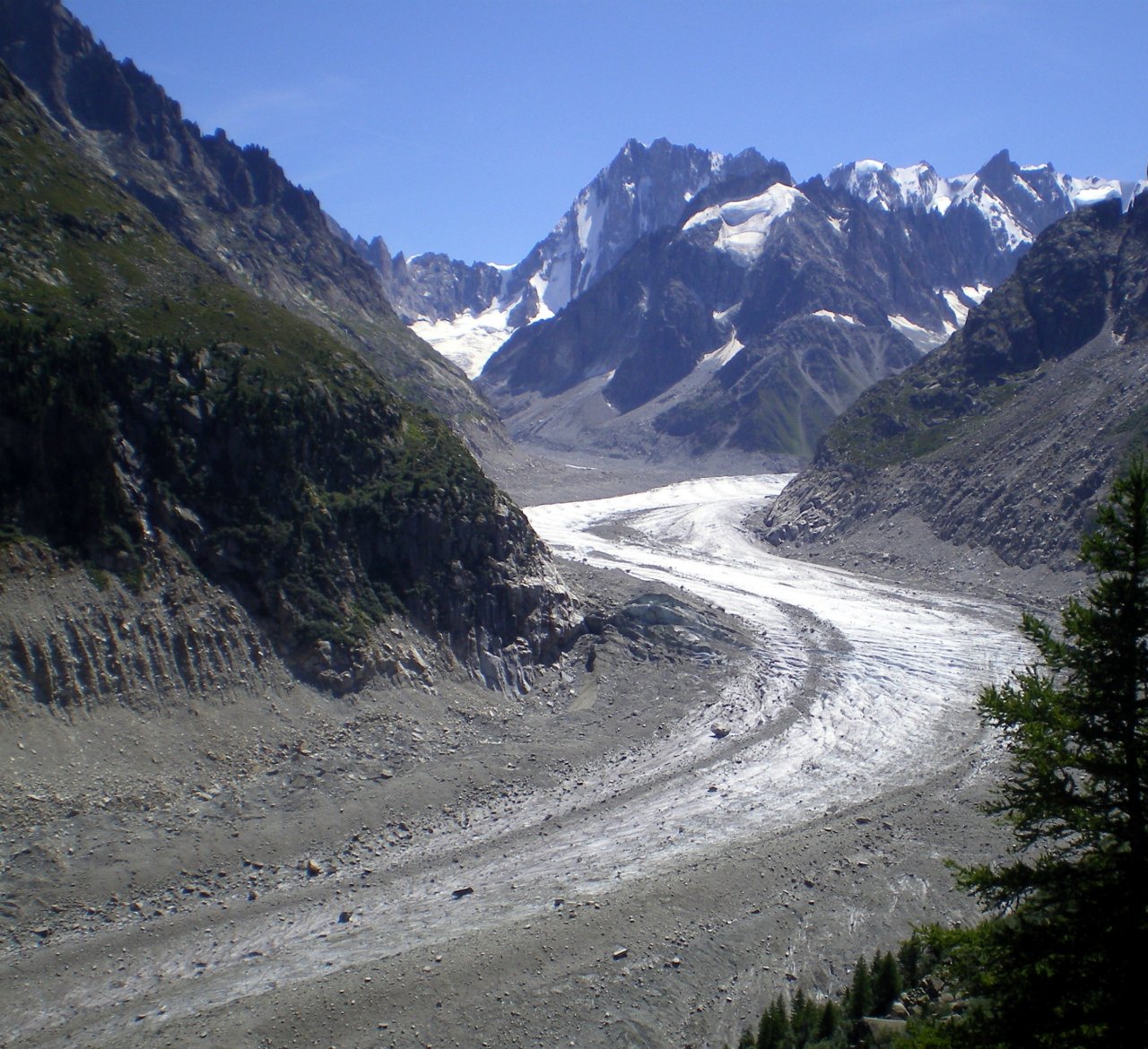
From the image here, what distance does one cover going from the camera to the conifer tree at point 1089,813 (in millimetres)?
9078

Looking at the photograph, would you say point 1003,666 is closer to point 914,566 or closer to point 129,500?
point 914,566

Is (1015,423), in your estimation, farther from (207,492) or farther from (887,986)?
(887,986)

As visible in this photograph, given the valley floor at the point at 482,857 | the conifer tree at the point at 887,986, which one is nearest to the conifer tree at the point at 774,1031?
the conifer tree at the point at 887,986

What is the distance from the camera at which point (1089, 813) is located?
9.58m

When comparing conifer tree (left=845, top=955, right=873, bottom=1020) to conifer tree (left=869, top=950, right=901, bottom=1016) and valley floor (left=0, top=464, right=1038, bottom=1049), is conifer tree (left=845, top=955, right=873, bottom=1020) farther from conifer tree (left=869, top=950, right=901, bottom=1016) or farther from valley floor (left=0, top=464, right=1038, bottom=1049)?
valley floor (left=0, top=464, right=1038, bottom=1049)

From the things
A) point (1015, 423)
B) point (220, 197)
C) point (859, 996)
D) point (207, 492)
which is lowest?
point (859, 996)

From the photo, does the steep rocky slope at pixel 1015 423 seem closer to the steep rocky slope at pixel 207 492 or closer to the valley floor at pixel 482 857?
the valley floor at pixel 482 857

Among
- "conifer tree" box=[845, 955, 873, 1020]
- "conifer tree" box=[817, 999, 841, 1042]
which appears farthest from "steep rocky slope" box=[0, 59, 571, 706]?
"conifer tree" box=[817, 999, 841, 1042]

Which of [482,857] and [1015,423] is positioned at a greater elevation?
[1015,423]

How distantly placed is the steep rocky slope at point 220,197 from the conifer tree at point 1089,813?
4440 inches

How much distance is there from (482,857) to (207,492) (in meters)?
18.2

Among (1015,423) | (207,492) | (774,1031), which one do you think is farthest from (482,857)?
(1015,423)

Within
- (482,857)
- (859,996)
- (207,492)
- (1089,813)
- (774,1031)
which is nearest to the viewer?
(1089,813)

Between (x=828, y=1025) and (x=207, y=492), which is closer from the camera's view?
(x=828, y=1025)
